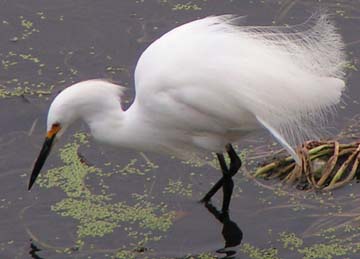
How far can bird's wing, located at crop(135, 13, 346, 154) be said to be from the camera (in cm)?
449

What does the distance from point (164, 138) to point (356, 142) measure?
3.50 feet

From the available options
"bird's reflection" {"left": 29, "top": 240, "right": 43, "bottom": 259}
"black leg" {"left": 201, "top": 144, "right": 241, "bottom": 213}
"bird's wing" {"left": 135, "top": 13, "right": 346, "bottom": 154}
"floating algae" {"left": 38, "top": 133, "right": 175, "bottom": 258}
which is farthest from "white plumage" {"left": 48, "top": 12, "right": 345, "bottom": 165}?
"bird's reflection" {"left": 29, "top": 240, "right": 43, "bottom": 259}

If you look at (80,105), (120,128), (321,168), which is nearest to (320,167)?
(321,168)

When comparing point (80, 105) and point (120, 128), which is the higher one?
point (80, 105)

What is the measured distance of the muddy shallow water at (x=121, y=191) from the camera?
15.6ft

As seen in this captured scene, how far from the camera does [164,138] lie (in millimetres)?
4750

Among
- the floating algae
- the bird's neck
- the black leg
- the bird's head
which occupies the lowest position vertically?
the floating algae

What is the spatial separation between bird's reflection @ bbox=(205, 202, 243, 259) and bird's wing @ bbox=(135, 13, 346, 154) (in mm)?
514

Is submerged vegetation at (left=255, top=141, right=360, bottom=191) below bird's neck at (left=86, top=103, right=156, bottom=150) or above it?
below

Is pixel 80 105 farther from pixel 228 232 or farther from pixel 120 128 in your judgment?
pixel 228 232

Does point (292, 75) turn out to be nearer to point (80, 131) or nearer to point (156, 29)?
point (80, 131)

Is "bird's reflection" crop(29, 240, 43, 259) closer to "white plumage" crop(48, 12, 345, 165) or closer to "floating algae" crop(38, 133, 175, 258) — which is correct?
"floating algae" crop(38, 133, 175, 258)

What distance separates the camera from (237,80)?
4.48 m

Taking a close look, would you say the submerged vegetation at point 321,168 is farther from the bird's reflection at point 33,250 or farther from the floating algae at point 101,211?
the bird's reflection at point 33,250
